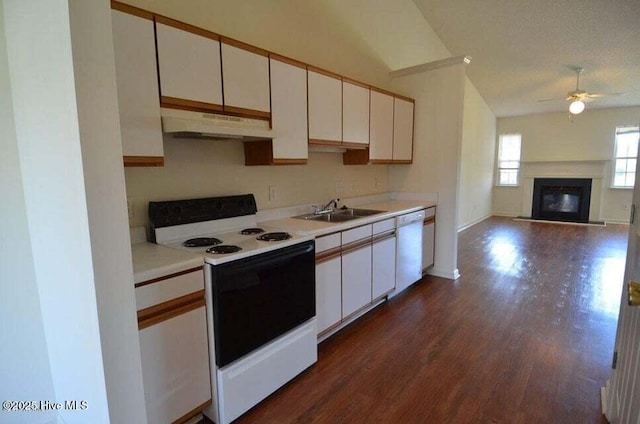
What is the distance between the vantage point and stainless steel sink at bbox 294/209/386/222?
9.38 feet

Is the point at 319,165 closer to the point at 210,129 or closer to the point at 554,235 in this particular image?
the point at 210,129

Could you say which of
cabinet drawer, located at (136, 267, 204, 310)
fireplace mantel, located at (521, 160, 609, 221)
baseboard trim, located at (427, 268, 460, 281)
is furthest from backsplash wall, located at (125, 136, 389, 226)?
fireplace mantel, located at (521, 160, 609, 221)

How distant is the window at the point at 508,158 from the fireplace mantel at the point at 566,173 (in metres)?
0.22

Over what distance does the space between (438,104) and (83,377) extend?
12.6 ft

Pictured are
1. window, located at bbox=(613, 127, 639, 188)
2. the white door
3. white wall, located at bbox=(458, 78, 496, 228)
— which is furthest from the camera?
window, located at bbox=(613, 127, 639, 188)

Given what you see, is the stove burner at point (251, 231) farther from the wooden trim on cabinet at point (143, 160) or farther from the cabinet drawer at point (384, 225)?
the cabinet drawer at point (384, 225)

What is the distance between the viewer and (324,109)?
8.66 ft

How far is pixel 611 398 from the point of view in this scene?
1.65 metres

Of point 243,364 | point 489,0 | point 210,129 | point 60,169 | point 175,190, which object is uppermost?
point 489,0

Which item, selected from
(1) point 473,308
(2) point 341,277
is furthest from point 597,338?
(2) point 341,277

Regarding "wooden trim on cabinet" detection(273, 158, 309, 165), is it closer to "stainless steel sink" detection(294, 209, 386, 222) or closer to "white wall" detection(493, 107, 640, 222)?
"stainless steel sink" detection(294, 209, 386, 222)

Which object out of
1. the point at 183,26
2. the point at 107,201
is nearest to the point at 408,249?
the point at 183,26

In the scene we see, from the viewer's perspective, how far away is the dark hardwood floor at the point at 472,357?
1.78 meters

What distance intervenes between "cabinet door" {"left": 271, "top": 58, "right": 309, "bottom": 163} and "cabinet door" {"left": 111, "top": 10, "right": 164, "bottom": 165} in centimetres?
76
